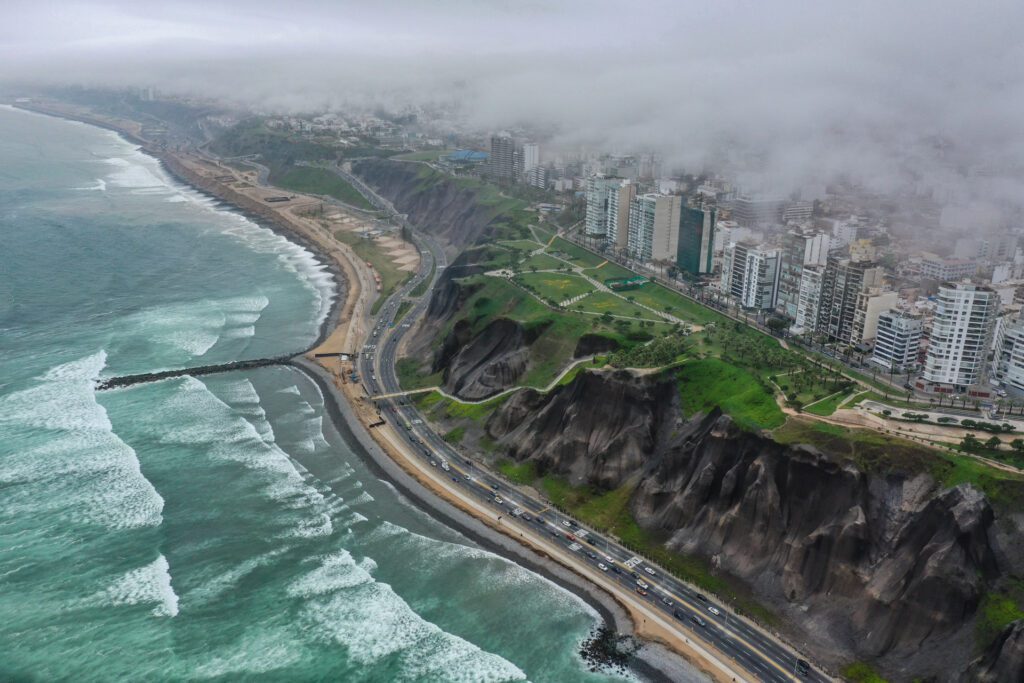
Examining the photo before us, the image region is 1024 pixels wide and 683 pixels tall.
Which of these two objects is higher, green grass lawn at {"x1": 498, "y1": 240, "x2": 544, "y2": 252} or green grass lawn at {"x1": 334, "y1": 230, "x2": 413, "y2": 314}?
green grass lawn at {"x1": 498, "y1": 240, "x2": 544, "y2": 252}

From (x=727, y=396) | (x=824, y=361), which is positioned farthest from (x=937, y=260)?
(x=727, y=396)

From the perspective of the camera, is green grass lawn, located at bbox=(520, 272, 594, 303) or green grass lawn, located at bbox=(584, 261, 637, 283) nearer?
green grass lawn, located at bbox=(520, 272, 594, 303)

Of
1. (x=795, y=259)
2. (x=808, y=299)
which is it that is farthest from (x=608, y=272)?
(x=808, y=299)

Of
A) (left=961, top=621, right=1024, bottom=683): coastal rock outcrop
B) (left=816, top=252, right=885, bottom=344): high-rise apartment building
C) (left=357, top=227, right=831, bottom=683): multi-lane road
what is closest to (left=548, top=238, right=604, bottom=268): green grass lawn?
(left=357, top=227, right=831, bottom=683): multi-lane road

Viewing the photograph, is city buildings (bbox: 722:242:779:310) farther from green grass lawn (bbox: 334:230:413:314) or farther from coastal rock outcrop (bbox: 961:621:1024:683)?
coastal rock outcrop (bbox: 961:621:1024:683)

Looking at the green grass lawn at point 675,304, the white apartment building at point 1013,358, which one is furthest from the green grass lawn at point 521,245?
the white apartment building at point 1013,358
